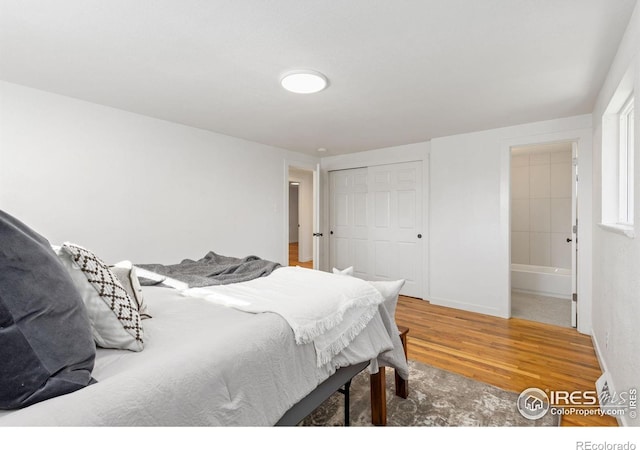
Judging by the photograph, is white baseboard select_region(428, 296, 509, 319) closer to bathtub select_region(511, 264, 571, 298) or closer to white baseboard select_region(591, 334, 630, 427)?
white baseboard select_region(591, 334, 630, 427)

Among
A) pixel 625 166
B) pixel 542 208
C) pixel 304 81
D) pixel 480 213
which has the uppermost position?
pixel 304 81

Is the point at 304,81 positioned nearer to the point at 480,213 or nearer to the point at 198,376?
the point at 198,376

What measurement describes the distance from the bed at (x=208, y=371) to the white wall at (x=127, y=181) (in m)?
1.62

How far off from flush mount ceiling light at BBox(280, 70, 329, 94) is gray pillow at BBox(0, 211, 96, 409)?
73.2 inches

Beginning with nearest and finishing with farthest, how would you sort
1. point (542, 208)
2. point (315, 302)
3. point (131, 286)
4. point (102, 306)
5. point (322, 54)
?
point (102, 306) → point (131, 286) → point (315, 302) → point (322, 54) → point (542, 208)

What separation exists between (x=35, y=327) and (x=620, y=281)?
8.95ft

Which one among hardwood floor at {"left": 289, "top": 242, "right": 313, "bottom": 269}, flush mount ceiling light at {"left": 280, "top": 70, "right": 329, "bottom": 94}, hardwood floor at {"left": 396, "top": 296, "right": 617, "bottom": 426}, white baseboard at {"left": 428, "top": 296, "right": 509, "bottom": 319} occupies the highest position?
flush mount ceiling light at {"left": 280, "top": 70, "right": 329, "bottom": 94}

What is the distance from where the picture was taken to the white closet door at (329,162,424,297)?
452cm

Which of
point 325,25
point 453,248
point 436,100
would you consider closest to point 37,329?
point 325,25

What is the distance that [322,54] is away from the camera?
1.95 m

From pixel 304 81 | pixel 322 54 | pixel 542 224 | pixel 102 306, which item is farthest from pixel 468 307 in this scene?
pixel 102 306

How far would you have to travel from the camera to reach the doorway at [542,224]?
449 centimetres

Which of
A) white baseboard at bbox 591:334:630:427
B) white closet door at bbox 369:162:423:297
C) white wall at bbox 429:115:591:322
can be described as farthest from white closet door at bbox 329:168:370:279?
white baseboard at bbox 591:334:630:427

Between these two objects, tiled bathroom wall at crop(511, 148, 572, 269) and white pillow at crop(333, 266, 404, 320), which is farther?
tiled bathroom wall at crop(511, 148, 572, 269)
